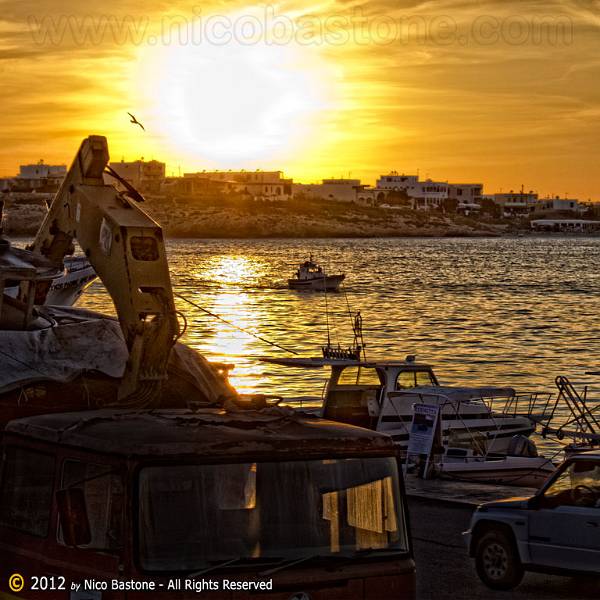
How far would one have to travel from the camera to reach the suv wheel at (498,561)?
14961 mm

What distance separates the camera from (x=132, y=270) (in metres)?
12.9

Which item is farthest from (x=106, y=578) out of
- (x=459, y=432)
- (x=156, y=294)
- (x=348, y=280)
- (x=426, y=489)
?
(x=348, y=280)

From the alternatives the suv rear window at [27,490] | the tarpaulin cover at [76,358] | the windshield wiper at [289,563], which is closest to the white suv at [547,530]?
the tarpaulin cover at [76,358]

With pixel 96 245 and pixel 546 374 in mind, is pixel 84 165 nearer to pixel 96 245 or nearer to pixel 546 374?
pixel 96 245

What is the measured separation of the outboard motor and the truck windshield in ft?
59.6

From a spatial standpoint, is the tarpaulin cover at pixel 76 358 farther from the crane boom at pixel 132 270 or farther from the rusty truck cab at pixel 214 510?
the rusty truck cab at pixel 214 510

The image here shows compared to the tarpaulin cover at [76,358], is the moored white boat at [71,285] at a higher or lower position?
lower

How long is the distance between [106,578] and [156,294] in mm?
4604

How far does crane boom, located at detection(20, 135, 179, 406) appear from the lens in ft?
40.9

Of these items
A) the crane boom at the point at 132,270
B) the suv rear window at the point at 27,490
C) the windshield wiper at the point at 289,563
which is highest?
the crane boom at the point at 132,270

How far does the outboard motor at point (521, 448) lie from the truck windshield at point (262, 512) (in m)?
18.2

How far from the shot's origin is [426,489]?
2269 cm

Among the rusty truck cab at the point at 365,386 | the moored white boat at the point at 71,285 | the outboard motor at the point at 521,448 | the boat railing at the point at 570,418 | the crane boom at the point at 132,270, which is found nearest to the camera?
the crane boom at the point at 132,270

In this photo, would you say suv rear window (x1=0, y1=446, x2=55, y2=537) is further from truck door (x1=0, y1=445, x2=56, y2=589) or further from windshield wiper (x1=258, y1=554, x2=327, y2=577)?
windshield wiper (x1=258, y1=554, x2=327, y2=577)
